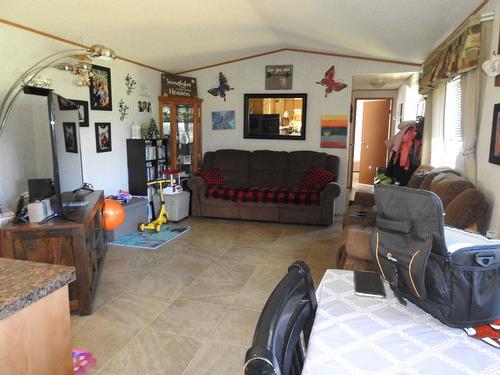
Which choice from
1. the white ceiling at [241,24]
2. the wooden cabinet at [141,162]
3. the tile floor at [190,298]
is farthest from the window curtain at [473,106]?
the wooden cabinet at [141,162]

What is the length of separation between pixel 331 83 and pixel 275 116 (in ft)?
3.22

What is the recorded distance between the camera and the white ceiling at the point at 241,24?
2.92 metres

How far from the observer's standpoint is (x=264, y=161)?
562cm

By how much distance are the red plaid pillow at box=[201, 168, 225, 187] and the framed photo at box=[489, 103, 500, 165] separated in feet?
11.9

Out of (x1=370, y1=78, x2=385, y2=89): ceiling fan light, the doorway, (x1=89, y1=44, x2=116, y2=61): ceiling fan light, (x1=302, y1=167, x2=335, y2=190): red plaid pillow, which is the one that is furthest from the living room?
the doorway

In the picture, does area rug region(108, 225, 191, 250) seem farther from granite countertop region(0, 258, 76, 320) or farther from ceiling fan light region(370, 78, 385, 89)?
ceiling fan light region(370, 78, 385, 89)

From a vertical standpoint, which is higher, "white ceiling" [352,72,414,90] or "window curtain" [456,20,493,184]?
"white ceiling" [352,72,414,90]

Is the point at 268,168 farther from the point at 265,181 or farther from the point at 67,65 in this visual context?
the point at 67,65

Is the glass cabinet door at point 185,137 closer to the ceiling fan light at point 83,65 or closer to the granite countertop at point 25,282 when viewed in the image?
the ceiling fan light at point 83,65

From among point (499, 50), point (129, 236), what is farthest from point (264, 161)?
point (499, 50)

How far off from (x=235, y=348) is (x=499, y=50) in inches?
102

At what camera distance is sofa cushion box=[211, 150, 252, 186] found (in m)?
5.67

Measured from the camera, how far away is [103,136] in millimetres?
4430

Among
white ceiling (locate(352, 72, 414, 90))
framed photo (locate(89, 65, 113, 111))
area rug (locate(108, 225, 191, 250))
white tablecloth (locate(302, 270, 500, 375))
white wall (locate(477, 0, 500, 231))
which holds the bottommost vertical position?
area rug (locate(108, 225, 191, 250))
